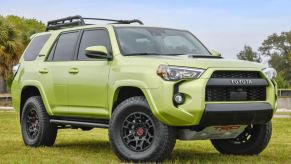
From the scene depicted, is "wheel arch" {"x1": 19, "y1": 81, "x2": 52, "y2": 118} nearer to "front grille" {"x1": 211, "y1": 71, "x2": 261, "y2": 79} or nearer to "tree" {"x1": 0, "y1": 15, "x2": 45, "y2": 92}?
"front grille" {"x1": 211, "y1": 71, "x2": 261, "y2": 79}

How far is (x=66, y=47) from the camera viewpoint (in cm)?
1012

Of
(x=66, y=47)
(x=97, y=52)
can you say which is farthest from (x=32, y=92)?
(x=97, y=52)

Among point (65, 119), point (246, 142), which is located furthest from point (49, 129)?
point (246, 142)

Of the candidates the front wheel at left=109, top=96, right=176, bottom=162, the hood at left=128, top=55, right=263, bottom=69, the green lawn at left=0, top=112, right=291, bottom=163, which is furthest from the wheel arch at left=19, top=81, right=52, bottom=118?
the hood at left=128, top=55, right=263, bottom=69

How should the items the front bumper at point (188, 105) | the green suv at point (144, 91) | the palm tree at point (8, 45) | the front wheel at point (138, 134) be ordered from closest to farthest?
the front bumper at point (188, 105), the green suv at point (144, 91), the front wheel at point (138, 134), the palm tree at point (8, 45)

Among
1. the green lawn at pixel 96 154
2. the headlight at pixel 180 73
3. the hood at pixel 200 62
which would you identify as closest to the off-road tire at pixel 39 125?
the green lawn at pixel 96 154

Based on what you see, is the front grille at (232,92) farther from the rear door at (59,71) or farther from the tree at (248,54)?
the tree at (248,54)

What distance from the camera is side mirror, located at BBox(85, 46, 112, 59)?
8.62 meters

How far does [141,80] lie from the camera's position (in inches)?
318

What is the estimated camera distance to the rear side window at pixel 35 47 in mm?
10867

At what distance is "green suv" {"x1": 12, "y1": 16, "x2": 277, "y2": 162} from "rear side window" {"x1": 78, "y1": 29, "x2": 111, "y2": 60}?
0.06ft

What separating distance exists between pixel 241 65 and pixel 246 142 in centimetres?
162

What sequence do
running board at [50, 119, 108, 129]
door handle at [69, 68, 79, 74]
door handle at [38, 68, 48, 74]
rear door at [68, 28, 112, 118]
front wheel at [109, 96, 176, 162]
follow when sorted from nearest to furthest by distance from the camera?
front wheel at [109, 96, 176, 162]
rear door at [68, 28, 112, 118]
running board at [50, 119, 108, 129]
door handle at [69, 68, 79, 74]
door handle at [38, 68, 48, 74]

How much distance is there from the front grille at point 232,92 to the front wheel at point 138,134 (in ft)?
2.13
